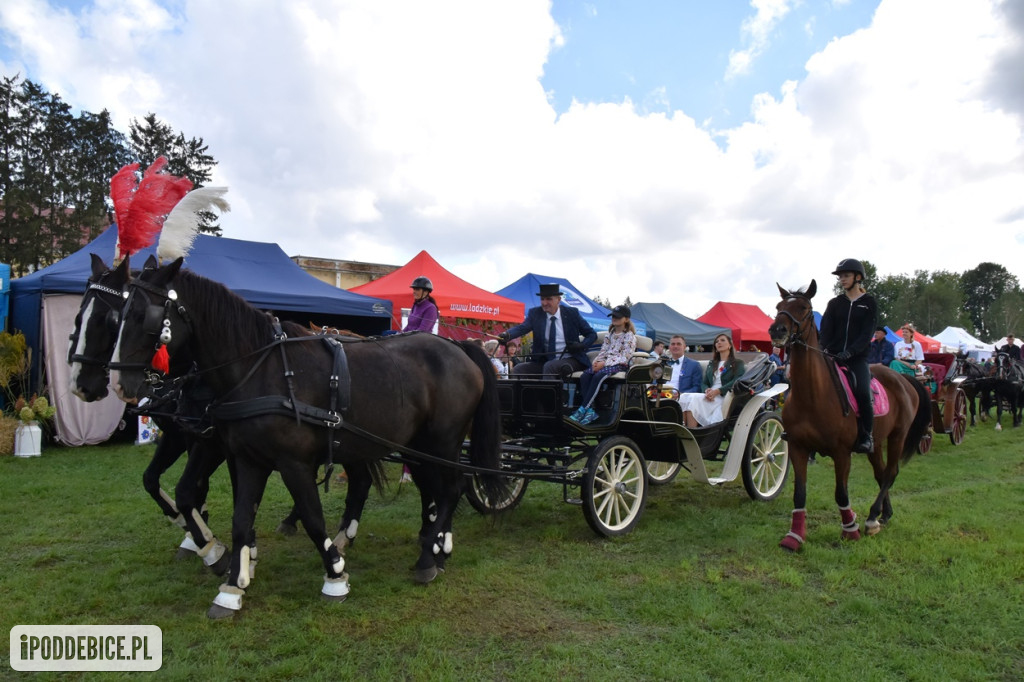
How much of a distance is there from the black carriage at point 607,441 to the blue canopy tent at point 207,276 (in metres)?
4.81

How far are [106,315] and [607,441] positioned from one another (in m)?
3.67

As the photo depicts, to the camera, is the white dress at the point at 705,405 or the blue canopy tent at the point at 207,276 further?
the blue canopy tent at the point at 207,276

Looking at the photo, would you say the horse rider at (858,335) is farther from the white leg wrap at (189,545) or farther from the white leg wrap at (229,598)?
the white leg wrap at (189,545)

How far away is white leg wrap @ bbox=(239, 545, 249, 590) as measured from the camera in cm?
362

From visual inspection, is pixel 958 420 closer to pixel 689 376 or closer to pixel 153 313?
pixel 689 376

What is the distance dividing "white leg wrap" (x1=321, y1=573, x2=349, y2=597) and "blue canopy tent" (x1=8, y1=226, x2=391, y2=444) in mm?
5366

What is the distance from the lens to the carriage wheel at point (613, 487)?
201 inches

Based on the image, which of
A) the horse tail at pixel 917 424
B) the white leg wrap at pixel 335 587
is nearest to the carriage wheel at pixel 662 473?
the horse tail at pixel 917 424

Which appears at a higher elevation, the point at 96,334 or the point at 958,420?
the point at 96,334

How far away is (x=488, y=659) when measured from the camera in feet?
10.5

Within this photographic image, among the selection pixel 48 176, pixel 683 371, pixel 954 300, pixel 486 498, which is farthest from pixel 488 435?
pixel 954 300

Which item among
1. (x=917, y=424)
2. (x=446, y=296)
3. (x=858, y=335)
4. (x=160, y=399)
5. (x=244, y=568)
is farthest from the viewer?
(x=446, y=296)

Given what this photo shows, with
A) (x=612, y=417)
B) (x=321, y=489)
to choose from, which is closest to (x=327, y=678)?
(x=612, y=417)

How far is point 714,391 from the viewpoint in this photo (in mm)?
6980
